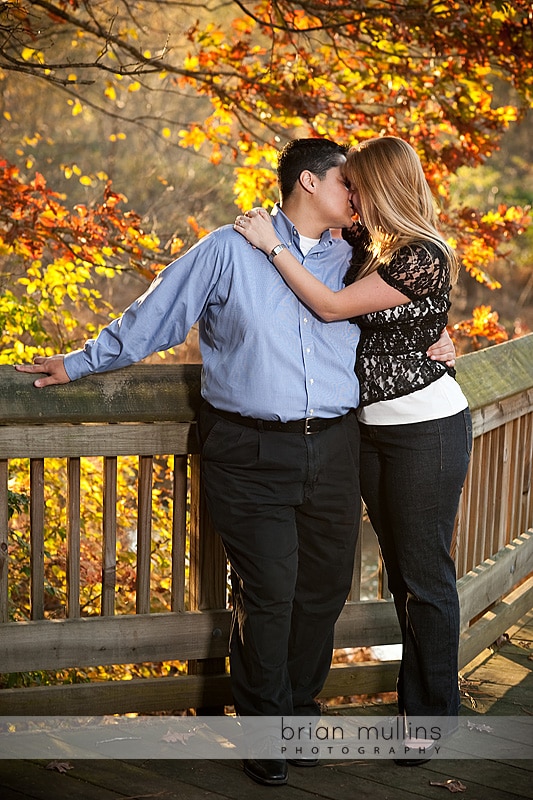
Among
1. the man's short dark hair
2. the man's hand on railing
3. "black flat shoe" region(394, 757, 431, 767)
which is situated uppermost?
the man's short dark hair

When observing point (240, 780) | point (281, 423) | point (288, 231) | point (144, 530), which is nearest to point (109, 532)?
point (144, 530)

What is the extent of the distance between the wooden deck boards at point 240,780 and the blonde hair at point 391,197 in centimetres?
156

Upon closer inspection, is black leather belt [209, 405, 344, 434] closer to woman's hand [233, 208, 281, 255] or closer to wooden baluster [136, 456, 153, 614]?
wooden baluster [136, 456, 153, 614]

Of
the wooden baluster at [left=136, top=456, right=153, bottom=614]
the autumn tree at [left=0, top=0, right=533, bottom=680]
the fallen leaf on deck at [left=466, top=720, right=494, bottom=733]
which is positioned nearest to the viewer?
the wooden baluster at [left=136, top=456, right=153, bottom=614]

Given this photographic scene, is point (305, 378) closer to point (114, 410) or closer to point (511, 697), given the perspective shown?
point (114, 410)

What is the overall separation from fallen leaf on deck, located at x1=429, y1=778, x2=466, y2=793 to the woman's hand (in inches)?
66.8

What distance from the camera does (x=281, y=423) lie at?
2924mm

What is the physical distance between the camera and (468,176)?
62.5ft

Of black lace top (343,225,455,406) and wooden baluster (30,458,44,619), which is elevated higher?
black lace top (343,225,455,406)

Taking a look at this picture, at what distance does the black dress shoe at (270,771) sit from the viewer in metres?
2.91

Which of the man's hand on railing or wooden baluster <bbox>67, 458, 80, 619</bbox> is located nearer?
the man's hand on railing

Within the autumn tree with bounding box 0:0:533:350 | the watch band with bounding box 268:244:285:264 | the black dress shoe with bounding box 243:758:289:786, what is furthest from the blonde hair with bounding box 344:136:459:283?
the autumn tree with bounding box 0:0:533:350

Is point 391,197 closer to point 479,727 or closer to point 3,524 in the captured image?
point 3,524

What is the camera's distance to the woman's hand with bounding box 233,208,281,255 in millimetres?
2900
